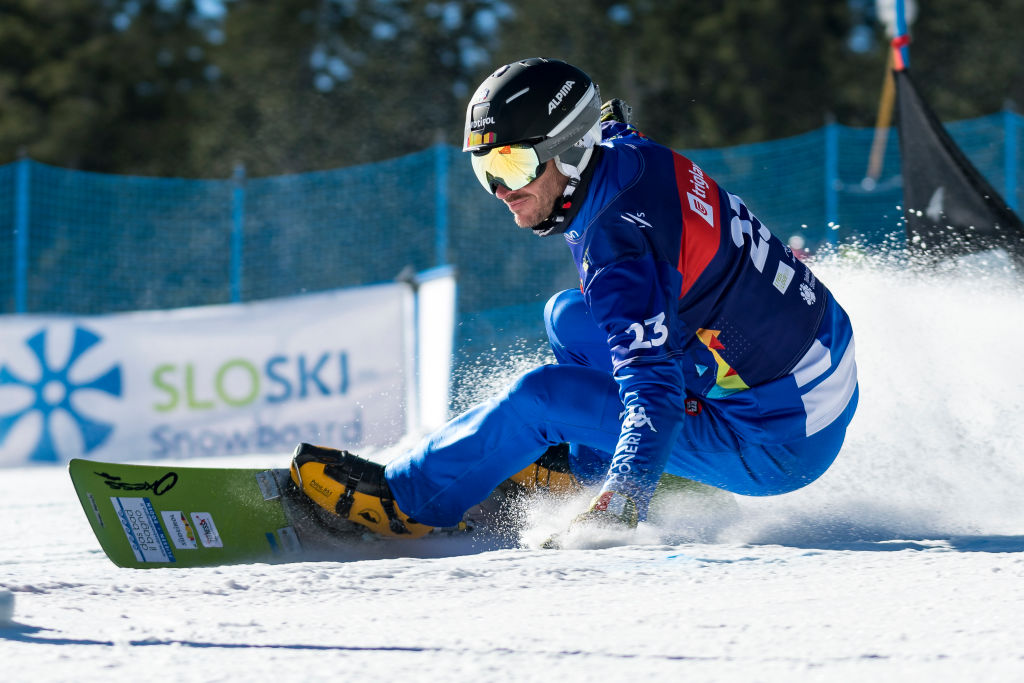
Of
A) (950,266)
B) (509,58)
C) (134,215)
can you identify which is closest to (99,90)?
(509,58)

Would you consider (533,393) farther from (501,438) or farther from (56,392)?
(56,392)

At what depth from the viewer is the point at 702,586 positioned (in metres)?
2.02

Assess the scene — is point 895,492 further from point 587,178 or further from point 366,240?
point 366,240

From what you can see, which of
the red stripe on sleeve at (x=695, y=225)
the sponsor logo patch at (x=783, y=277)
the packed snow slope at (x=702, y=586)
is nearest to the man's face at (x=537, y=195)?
the red stripe on sleeve at (x=695, y=225)

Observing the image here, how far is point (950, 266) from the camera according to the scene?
3852 millimetres

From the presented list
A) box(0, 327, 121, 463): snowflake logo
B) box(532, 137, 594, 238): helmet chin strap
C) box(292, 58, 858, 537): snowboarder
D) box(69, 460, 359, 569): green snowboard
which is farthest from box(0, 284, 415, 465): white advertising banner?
box(532, 137, 594, 238): helmet chin strap

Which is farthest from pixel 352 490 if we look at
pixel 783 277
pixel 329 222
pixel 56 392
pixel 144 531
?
pixel 329 222

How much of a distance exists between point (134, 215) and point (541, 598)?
27.8 feet

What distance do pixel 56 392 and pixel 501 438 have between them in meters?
4.69

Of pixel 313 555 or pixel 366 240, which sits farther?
pixel 366 240

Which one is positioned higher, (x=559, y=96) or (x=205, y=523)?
(x=559, y=96)

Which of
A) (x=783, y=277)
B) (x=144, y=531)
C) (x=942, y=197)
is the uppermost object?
(x=942, y=197)

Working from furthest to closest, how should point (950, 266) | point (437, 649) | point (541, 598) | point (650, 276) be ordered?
point (950, 266)
point (650, 276)
point (541, 598)
point (437, 649)

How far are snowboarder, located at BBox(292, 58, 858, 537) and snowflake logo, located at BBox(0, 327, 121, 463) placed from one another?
4.15 metres
